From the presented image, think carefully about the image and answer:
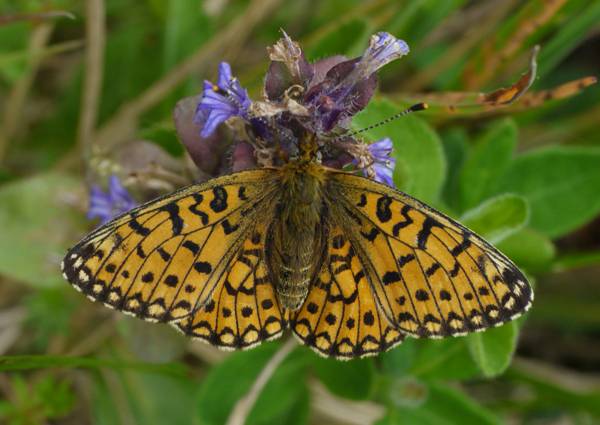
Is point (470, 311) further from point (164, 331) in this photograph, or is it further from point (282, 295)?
point (164, 331)

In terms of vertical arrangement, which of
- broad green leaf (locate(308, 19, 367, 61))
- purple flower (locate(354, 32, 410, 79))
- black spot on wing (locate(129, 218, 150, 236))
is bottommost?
black spot on wing (locate(129, 218, 150, 236))

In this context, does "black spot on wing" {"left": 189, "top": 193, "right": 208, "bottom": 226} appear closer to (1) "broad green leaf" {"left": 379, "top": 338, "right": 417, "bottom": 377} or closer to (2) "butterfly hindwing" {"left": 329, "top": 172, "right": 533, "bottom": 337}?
(2) "butterfly hindwing" {"left": 329, "top": 172, "right": 533, "bottom": 337}

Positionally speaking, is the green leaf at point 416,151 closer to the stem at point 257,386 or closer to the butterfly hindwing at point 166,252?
the butterfly hindwing at point 166,252

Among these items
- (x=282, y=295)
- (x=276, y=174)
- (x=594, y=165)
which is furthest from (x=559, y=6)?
(x=282, y=295)

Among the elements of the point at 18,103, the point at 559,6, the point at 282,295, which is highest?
the point at 18,103

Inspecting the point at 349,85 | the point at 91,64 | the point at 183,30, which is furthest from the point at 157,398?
the point at 349,85

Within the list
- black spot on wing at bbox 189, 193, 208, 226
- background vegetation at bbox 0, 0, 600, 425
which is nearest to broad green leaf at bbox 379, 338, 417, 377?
background vegetation at bbox 0, 0, 600, 425
